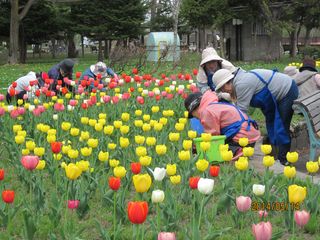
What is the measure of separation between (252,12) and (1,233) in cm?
2628

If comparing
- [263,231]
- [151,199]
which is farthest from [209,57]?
[263,231]

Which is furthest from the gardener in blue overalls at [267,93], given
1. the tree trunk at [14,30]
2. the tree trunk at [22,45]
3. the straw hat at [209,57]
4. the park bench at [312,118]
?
the tree trunk at [22,45]

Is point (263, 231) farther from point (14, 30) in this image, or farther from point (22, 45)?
point (22, 45)

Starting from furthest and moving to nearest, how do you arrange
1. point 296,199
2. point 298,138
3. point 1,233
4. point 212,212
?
point 298,138 → point 212,212 → point 1,233 → point 296,199

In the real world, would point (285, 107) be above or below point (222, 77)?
below

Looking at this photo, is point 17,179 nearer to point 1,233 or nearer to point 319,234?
point 1,233

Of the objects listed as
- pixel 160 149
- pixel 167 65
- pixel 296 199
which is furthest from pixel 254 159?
pixel 167 65

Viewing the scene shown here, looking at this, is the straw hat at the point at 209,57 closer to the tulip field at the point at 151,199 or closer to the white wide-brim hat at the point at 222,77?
the white wide-brim hat at the point at 222,77

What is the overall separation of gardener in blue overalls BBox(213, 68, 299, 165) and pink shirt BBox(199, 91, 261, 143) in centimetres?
18

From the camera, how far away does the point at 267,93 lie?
5.67m

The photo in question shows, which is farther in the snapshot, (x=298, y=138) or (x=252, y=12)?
(x=252, y=12)

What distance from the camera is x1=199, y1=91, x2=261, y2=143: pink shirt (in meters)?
5.26

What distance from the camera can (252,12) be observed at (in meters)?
28.1

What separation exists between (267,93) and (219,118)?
709 millimetres
